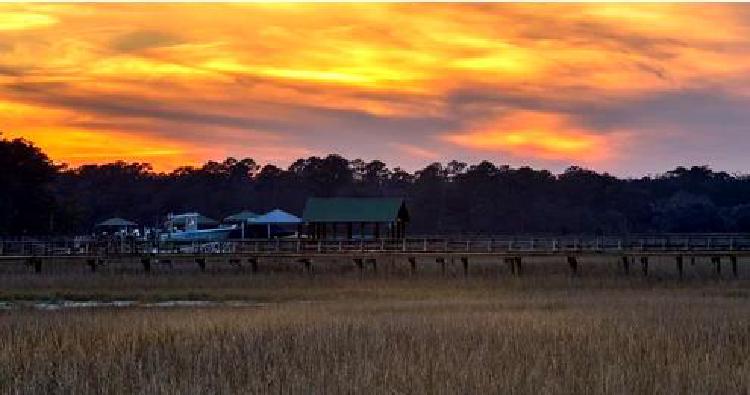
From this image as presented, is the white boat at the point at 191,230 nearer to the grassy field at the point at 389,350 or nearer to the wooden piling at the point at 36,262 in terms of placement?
the wooden piling at the point at 36,262

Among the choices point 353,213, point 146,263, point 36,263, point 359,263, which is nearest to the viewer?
point 359,263

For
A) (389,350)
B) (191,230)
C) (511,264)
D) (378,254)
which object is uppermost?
(191,230)

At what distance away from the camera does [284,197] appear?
139m

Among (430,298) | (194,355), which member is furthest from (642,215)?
(194,355)

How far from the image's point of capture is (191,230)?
88938 mm

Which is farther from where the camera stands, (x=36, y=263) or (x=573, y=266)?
(x=36, y=263)

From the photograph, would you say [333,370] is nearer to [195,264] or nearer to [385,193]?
[195,264]

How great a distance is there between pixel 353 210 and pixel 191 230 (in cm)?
2474

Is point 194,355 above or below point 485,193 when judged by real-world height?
below

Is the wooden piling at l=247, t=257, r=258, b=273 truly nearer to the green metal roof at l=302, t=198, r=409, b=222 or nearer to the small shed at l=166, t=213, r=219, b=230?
the green metal roof at l=302, t=198, r=409, b=222

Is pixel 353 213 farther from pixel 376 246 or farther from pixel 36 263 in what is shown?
pixel 36 263

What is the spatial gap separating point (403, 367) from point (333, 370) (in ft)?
3.79

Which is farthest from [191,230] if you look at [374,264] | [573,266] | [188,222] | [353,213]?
[573,266]

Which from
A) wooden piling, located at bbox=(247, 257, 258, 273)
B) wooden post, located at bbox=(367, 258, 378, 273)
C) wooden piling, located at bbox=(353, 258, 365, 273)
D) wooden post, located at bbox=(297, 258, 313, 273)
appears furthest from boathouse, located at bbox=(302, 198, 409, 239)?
wooden piling, located at bbox=(247, 257, 258, 273)
